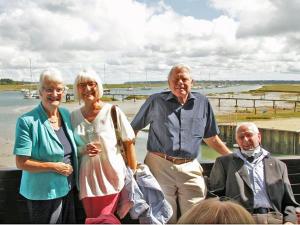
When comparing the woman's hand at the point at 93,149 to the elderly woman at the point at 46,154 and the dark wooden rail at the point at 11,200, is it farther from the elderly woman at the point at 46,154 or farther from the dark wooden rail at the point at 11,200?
the dark wooden rail at the point at 11,200

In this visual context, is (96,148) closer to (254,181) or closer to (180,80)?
(180,80)

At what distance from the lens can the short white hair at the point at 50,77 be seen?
2.64 m

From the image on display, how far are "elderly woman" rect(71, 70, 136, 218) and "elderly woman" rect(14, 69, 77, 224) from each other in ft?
0.29

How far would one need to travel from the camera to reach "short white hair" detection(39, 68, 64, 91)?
2639 mm

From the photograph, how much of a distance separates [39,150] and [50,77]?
45cm

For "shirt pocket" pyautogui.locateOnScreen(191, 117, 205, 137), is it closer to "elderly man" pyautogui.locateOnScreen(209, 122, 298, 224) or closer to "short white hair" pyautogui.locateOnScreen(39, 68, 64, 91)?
"elderly man" pyautogui.locateOnScreen(209, 122, 298, 224)

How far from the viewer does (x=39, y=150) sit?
8.51 ft

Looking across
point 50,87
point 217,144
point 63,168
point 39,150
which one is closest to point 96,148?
point 63,168

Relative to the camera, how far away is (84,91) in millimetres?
2752

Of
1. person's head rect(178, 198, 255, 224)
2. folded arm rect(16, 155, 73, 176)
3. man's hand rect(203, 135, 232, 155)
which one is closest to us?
person's head rect(178, 198, 255, 224)

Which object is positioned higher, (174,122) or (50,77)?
(50,77)

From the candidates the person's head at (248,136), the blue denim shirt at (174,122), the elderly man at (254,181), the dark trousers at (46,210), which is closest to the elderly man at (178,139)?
the blue denim shirt at (174,122)

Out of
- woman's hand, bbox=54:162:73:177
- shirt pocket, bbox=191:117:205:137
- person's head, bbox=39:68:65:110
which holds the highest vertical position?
person's head, bbox=39:68:65:110

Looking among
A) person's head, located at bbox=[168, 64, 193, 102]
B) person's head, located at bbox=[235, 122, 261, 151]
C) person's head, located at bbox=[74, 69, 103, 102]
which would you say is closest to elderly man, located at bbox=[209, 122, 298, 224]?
person's head, located at bbox=[235, 122, 261, 151]
